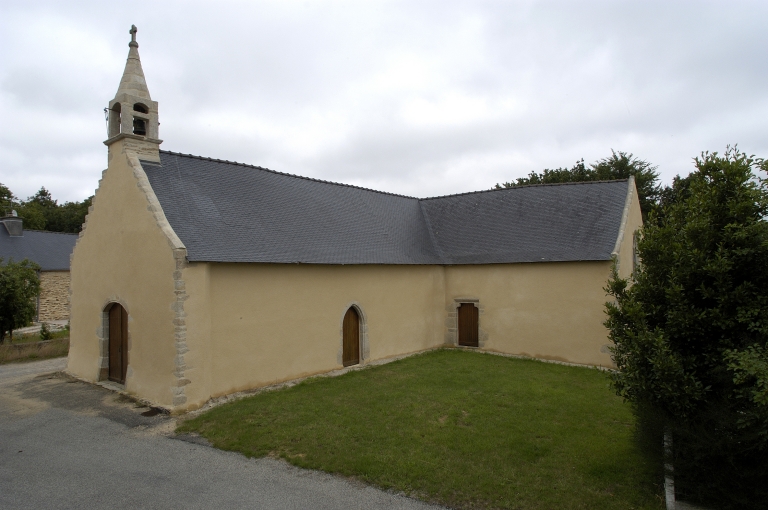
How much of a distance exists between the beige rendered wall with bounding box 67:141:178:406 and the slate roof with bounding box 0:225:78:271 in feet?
56.7

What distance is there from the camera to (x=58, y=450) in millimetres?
8070

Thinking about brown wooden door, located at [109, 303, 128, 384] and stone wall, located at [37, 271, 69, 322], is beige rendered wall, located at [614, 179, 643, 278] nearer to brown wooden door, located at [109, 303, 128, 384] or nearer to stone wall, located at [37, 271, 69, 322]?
brown wooden door, located at [109, 303, 128, 384]

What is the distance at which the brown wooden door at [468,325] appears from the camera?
1765 centimetres

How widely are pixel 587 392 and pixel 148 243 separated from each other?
10947mm

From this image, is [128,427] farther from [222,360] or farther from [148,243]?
[148,243]

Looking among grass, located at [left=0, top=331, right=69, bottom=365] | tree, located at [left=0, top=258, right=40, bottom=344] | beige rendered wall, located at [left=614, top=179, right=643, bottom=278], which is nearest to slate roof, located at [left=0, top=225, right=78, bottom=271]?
tree, located at [left=0, top=258, right=40, bottom=344]

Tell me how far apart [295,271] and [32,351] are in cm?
1136

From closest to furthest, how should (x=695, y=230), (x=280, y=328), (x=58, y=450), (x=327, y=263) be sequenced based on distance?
(x=695, y=230) → (x=58, y=450) → (x=280, y=328) → (x=327, y=263)

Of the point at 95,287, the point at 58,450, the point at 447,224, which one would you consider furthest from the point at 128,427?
the point at 447,224

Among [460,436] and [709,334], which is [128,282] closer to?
[460,436]

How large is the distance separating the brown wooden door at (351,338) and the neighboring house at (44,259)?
74.7ft

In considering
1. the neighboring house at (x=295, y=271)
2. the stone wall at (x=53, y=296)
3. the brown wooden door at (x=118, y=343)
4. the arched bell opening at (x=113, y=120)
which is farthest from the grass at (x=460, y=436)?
the stone wall at (x=53, y=296)

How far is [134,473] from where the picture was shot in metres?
7.09

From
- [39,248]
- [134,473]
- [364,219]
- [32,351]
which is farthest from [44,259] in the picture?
[134,473]
